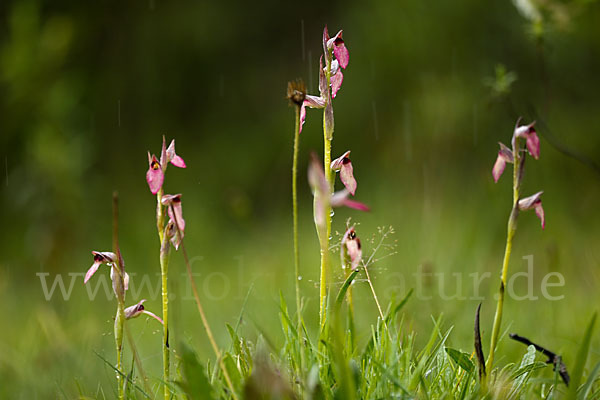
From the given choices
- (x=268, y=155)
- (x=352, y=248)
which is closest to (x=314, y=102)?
(x=352, y=248)

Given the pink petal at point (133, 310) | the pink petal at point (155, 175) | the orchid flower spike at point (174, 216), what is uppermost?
the pink petal at point (155, 175)

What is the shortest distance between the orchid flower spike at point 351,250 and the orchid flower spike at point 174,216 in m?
0.23

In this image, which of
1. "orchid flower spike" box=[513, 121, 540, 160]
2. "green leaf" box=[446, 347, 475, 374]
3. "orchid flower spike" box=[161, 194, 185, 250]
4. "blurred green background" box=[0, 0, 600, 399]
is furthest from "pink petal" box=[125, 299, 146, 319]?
"orchid flower spike" box=[513, 121, 540, 160]

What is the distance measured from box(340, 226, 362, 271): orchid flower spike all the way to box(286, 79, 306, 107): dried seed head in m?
0.20

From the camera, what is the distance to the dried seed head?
78 centimetres

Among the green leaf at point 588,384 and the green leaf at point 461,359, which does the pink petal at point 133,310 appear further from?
the green leaf at point 588,384

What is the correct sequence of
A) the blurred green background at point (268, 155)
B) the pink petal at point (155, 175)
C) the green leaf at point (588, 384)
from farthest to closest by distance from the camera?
1. the blurred green background at point (268, 155)
2. the pink petal at point (155, 175)
3. the green leaf at point (588, 384)

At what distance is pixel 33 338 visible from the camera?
2039 millimetres

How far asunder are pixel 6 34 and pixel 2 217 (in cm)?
144

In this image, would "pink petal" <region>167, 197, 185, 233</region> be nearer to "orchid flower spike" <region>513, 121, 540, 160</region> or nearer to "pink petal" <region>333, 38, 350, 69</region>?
"pink petal" <region>333, 38, 350, 69</region>

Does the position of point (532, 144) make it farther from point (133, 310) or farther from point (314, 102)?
point (133, 310)

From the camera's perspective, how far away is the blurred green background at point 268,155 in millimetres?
1797

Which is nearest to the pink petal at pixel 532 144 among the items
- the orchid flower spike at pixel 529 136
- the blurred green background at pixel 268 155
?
the orchid flower spike at pixel 529 136

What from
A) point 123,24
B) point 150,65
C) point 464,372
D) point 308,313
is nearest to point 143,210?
point 150,65
